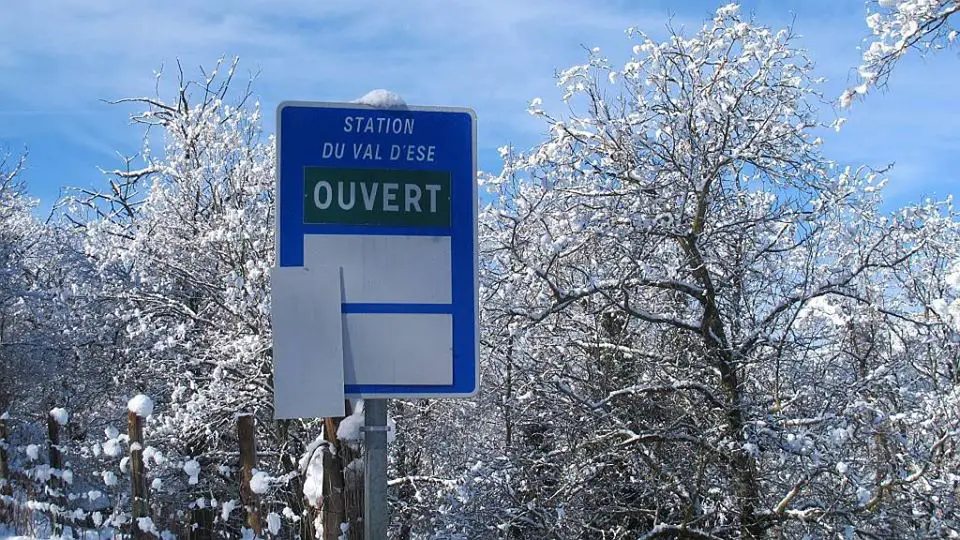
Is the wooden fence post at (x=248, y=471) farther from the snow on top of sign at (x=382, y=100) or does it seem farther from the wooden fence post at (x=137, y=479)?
the snow on top of sign at (x=382, y=100)

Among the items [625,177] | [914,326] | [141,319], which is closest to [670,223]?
[625,177]

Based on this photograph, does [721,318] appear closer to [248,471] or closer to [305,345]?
[248,471]

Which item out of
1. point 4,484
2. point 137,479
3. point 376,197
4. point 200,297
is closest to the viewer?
point 376,197

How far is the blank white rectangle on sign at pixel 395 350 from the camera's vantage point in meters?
2.16

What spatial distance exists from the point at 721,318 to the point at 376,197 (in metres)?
5.54

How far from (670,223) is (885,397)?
2.12 m

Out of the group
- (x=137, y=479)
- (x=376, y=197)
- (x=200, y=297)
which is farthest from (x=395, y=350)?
(x=200, y=297)

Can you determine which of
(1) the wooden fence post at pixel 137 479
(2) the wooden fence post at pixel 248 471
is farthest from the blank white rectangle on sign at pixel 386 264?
(1) the wooden fence post at pixel 137 479

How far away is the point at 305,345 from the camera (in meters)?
2.12

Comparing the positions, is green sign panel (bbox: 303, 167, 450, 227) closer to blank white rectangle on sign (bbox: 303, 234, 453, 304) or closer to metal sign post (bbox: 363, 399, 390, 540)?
blank white rectangle on sign (bbox: 303, 234, 453, 304)

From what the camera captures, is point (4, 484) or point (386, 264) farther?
point (4, 484)

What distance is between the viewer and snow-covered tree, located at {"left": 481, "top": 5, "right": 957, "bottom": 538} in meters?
6.34

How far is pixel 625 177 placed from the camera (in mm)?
7020

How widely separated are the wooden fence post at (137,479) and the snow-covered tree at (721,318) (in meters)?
3.26
